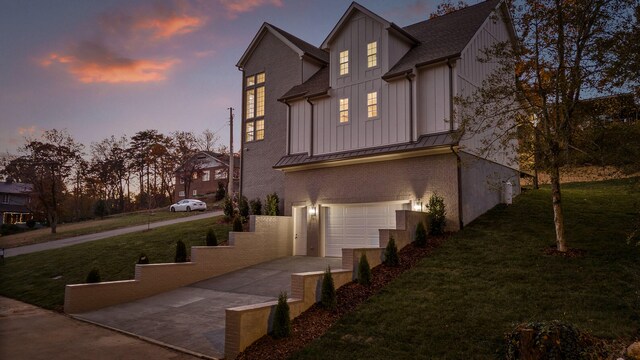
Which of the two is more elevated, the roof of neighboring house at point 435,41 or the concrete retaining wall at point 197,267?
the roof of neighboring house at point 435,41

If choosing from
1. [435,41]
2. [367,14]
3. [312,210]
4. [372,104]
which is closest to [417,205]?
[372,104]

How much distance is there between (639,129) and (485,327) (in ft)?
→ 27.8

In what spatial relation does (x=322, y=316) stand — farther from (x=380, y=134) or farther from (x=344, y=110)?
(x=344, y=110)

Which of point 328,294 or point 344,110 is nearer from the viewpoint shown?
point 328,294

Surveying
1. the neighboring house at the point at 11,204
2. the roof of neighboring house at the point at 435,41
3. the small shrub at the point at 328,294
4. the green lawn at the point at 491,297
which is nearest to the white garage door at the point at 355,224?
the green lawn at the point at 491,297

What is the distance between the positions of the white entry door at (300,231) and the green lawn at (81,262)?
3.14m

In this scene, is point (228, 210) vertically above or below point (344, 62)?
below

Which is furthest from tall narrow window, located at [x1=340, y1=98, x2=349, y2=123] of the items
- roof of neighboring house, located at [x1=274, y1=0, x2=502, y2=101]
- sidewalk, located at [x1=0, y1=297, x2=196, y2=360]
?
sidewalk, located at [x1=0, y1=297, x2=196, y2=360]

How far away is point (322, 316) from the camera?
938cm

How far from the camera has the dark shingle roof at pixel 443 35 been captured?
613 inches

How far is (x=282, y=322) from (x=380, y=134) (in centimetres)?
945

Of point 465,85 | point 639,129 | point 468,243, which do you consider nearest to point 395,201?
point 468,243

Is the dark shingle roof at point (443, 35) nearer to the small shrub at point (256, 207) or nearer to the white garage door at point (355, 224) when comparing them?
the white garage door at point (355, 224)

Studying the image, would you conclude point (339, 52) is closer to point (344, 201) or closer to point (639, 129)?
point (344, 201)
